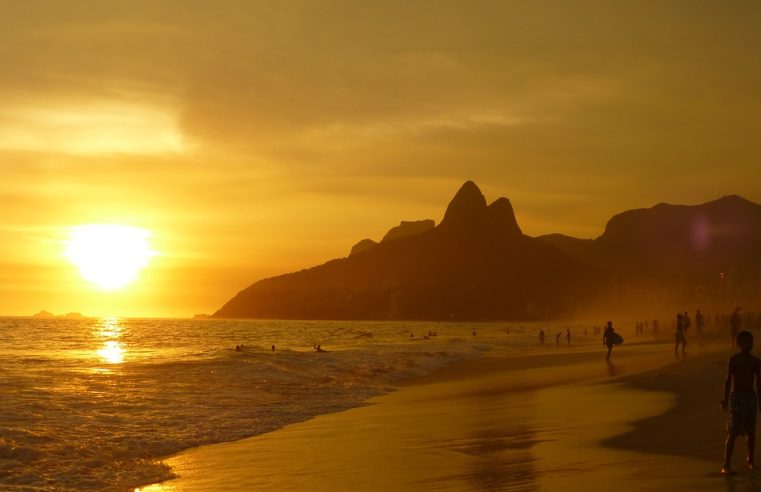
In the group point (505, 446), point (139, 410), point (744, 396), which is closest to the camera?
point (744, 396)

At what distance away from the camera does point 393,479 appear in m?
12.7

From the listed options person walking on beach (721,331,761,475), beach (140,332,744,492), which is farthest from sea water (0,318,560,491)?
person walking on beach (721,331,761,475)

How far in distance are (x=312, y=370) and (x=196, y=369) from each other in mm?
6546

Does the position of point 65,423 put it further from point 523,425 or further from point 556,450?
point 556,450

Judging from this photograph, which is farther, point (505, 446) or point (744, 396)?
point (505, 446)

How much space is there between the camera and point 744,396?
1138 cm

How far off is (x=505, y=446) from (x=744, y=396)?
5094 millimetres

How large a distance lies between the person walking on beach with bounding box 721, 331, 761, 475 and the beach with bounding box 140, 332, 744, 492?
0.57 m

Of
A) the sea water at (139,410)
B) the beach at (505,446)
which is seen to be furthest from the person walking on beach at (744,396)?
the sea water at (139,410)

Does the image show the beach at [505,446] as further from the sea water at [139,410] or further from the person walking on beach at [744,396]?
the sea water at [139,410]

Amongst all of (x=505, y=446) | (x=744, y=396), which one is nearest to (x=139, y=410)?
(x=505, y=446)

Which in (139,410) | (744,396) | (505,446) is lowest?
(139,410)

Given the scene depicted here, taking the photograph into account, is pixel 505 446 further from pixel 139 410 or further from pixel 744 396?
pixel 139 410

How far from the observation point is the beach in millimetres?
11828
